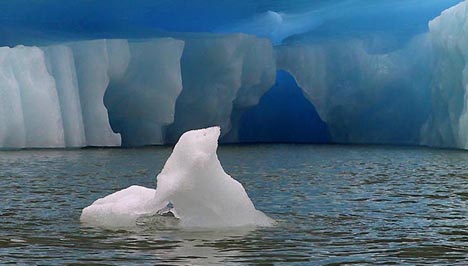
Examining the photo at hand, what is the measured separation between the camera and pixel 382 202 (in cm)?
1174

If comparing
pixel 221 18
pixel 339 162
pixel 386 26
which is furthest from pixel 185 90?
pixel 339 162

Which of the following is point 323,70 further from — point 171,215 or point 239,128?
point 171,215

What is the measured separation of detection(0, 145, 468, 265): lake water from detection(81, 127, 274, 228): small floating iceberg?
0.87ft

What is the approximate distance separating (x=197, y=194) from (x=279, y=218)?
143cm

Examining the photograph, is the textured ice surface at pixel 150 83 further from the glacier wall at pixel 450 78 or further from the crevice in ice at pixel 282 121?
the crevice in ice at pixel 282 121

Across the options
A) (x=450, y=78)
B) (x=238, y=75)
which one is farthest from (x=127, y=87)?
(x=450, y=78)

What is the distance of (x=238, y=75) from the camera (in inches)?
1257

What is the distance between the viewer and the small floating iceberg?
865 cm

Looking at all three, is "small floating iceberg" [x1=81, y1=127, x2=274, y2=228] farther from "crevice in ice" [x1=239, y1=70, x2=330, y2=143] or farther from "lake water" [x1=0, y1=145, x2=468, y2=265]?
"crevice in ice" [x1=239, y1=70, x2=330, y2=143]

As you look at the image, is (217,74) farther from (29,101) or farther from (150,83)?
(29,101)

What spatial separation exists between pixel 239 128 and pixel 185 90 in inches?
264

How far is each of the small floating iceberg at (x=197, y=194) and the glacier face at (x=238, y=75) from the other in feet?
55.0

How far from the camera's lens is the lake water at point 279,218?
7.29 meters

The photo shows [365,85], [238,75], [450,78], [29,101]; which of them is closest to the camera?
[29,101]
